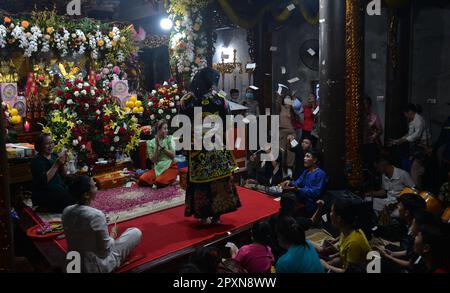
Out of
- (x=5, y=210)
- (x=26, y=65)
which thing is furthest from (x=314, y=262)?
(x=26, y=65)

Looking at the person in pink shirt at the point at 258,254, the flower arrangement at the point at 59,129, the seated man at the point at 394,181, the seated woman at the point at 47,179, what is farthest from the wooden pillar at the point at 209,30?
the person in pink shirt at the point at 258,254

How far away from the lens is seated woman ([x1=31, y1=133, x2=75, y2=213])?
200 inches

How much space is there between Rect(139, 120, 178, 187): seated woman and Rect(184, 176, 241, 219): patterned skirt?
1775mm

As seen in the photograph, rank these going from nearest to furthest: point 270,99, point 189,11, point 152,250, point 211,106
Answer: point 152,250
point 211,106
point 189,11
point 270,99

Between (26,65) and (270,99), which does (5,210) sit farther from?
(270,99)

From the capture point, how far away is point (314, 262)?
10.1 ft

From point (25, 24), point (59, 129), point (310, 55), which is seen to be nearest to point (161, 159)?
point (59, 129)

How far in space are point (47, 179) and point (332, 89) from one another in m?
3.79

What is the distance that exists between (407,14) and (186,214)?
646 cm

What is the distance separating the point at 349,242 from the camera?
11.4 ft

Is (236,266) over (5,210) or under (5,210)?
under

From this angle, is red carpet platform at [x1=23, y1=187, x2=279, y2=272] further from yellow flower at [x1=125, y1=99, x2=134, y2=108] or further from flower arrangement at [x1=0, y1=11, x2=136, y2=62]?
flower arrangement at [x1=0, y1=11, x2=136, y2=62]

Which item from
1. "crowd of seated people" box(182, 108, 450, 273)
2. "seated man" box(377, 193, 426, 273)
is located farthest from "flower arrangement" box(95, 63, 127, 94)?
"seated man" box(377, 193, 426, 273)
